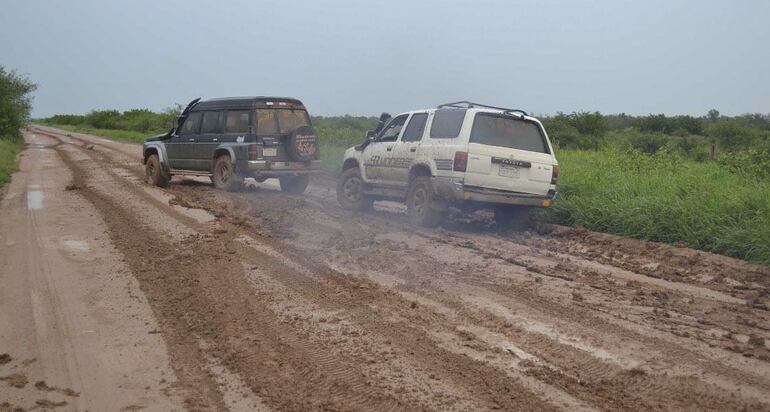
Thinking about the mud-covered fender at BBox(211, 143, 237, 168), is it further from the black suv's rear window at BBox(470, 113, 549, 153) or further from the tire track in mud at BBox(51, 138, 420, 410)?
the black suv's rear window at BBox(470, 113, 549, 153)

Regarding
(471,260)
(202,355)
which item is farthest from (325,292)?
(471,260)

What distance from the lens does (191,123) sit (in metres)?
15.3

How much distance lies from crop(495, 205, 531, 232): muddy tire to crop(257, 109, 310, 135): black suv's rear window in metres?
5.32

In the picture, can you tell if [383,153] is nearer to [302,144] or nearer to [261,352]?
[302,144]

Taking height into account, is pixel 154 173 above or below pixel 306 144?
below

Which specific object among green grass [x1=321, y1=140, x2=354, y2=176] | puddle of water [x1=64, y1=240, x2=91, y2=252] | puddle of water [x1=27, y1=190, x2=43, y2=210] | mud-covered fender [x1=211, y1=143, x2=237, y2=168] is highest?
mud-covered fender [x1=211, y1=143, x2=237, y2=168]

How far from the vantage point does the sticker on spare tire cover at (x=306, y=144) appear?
13867mm

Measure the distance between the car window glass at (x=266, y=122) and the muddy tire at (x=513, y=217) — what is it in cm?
557

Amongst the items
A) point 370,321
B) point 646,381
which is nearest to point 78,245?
point 370,321

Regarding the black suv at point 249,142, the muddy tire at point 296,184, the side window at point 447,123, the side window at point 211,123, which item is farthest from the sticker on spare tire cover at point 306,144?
the side window at point 447,123

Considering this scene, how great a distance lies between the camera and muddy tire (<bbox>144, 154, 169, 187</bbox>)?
15.8 metres

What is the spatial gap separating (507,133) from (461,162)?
0.94 metres

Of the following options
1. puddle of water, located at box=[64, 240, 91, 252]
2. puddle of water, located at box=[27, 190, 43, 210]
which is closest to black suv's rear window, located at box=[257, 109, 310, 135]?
puddle of water, located at box=[27, 190, 43, 210]

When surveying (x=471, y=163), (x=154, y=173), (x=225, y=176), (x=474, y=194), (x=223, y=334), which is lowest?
(x=223, y=334)
